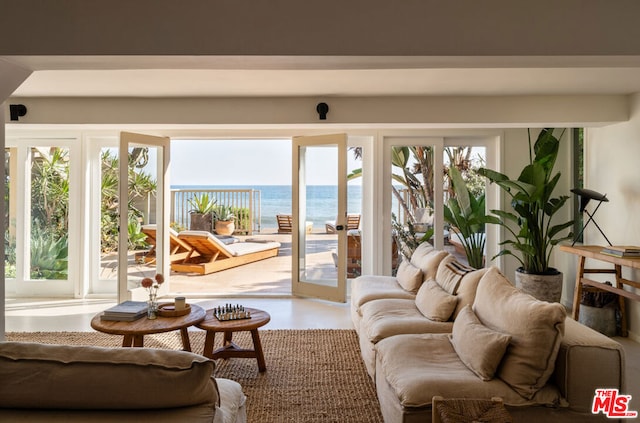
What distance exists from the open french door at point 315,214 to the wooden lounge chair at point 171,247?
1.79 m

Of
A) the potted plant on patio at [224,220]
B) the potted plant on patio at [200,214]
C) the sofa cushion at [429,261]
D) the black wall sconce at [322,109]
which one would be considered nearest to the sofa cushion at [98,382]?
the sofa cushion at [429,261]

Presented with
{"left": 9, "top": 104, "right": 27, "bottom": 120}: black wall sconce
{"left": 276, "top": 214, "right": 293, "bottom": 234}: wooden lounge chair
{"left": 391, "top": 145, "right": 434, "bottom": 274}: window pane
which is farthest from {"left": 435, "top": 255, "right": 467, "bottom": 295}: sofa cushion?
{"left": 276, "top": 214, "right": 293, "bottom": 234}: wooden lounge chair

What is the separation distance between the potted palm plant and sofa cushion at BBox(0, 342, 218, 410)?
14.3 feet

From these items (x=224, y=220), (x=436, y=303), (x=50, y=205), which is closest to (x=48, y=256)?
(x=50, y=205)

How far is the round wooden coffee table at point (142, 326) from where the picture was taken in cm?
285

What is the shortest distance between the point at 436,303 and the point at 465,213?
2.59 metres

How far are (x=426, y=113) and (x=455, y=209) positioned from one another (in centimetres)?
144

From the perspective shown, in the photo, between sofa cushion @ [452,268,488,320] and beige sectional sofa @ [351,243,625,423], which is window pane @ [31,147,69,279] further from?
sofa cushion @ [452,268,488,320]

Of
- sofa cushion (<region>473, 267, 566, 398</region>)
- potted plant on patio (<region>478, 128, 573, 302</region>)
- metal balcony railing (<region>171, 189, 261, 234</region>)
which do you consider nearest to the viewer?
sofa cushion (<region>473, 267, 566, 398</region>)

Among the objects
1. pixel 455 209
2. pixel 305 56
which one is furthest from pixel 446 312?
pixel 455 209

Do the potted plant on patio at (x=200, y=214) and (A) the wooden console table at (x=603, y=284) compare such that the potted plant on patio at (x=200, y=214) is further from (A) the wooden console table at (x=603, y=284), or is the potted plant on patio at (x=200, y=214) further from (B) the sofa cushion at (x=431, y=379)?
(B) the sofa cushion at (x=431, y=379)

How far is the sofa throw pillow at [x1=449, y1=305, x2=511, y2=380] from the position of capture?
2008 mm

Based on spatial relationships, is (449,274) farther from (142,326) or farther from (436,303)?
(142,326)

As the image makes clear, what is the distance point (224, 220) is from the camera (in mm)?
9750
